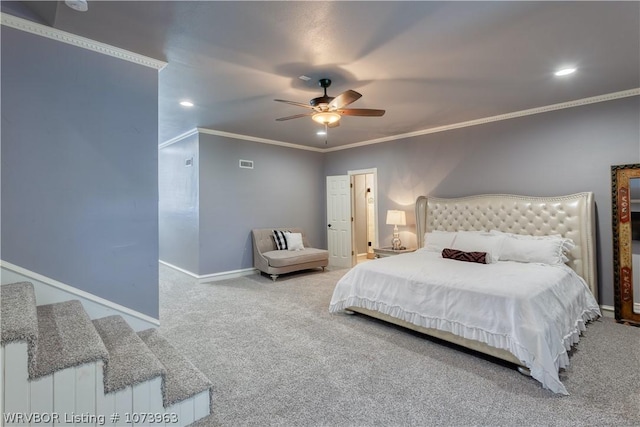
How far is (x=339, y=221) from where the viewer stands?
6926 mm

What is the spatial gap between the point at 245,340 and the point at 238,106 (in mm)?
3022

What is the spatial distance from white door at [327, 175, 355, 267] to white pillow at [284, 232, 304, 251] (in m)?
1.08

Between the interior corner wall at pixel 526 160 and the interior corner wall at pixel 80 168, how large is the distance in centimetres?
436

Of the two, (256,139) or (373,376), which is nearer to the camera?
(373,376)

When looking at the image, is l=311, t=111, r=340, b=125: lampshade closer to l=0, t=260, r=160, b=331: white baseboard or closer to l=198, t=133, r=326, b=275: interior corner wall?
l=0, t=260, r=160, b=331: white baseboard

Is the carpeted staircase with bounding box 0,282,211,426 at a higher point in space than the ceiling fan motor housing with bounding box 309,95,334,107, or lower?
lower

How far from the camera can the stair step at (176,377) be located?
1.93 meters

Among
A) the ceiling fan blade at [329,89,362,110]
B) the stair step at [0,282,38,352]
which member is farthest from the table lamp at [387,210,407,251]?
the stair step at [0,282,38,352]

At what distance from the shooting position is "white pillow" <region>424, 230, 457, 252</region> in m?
4.52

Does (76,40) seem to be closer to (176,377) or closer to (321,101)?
(321,101)

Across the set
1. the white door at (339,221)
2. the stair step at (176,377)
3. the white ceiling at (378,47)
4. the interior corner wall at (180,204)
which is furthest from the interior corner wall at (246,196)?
the stair step at (176,377)

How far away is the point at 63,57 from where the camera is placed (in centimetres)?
245

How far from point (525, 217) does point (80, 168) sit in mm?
5278

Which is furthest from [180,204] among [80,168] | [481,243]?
[481,243]
